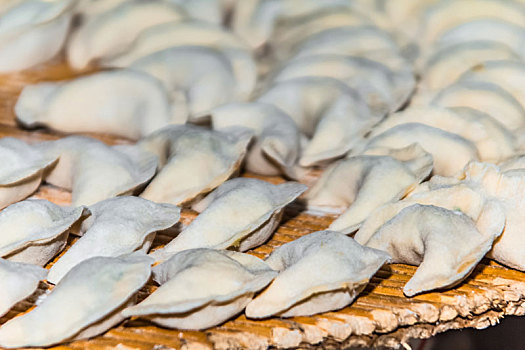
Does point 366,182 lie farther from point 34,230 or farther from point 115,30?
point 115,30

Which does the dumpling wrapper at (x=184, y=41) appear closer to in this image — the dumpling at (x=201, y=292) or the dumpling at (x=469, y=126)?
the dumpling at (x=469, y=126)

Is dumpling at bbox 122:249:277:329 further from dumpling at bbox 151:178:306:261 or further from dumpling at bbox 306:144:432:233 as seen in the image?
dumpling at bbox 306:144:432:233

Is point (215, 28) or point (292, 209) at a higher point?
point (215, 28)

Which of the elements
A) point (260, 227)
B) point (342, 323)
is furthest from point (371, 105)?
point (342, 323)

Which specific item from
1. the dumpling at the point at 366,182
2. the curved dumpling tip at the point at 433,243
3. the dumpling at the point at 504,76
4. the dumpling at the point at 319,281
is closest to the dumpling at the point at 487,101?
the dumpling at the point at 504,76

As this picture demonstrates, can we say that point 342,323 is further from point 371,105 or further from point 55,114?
point 55,114

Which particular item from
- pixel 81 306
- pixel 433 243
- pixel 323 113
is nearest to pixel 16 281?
pixel 81 306

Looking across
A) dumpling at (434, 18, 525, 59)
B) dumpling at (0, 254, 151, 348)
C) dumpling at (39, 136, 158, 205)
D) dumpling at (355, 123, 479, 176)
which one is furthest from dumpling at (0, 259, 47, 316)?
dumpling at (434, 18, 525, 59)
